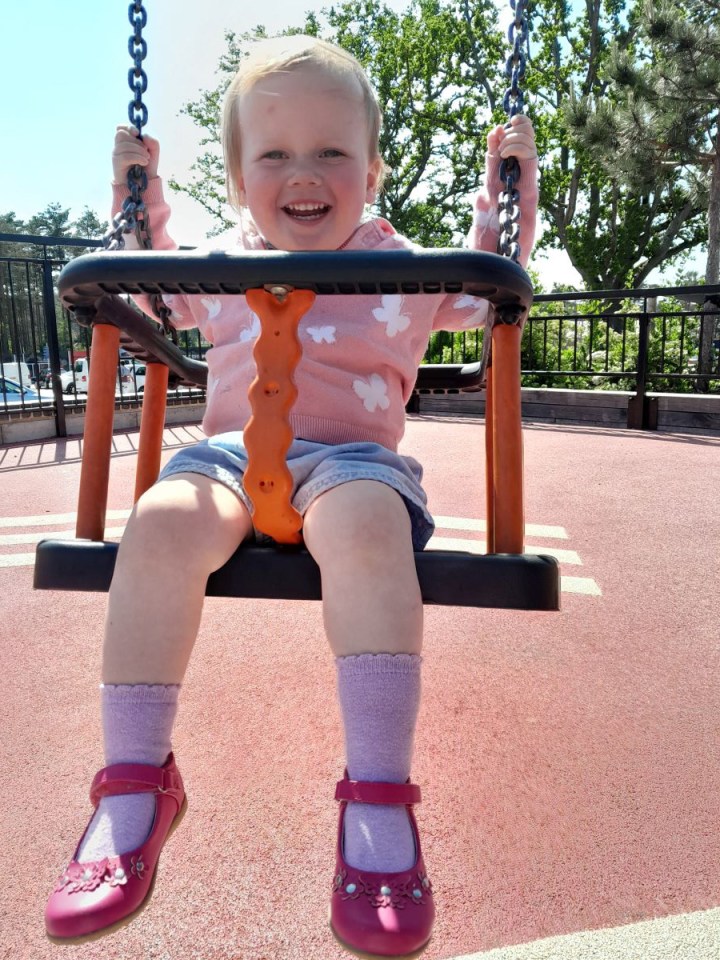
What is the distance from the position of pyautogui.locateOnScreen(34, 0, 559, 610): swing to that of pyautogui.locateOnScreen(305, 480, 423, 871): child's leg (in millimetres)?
43

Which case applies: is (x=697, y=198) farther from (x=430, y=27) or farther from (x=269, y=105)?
(x=269, y=105)

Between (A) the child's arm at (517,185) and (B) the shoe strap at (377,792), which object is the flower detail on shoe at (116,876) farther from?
(A) the child's arm at (517,185)

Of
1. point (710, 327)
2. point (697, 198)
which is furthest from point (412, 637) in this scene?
point (697, 198)

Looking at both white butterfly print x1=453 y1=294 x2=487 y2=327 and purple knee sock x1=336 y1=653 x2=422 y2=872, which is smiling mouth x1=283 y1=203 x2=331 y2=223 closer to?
white butterfly print x1=453 y1=294 x2=487 y2=327

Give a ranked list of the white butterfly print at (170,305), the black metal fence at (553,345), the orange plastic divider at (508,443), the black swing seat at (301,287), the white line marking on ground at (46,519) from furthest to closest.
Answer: the black metal fence at (553,345) → the white line marking on ground at (46,519) → the white butterfly print at (170,305) → the orange plastic divider at (508,443) → the black swing seat at (301,287)

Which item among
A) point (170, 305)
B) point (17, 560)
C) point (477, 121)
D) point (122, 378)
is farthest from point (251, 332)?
point (477, 121)

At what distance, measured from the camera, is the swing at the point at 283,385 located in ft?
3.10

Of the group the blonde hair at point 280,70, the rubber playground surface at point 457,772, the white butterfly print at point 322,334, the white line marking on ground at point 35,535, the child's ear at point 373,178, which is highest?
the blonde hair at point 280,70

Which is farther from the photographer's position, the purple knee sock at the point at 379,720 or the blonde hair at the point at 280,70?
the blonde hair at the point at 280,70

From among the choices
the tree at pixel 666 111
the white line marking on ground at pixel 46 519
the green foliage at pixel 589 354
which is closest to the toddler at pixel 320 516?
the white line marking on ground at pixel 46 519

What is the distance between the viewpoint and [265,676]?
2154 mm

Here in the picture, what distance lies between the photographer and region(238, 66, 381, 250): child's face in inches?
50.2

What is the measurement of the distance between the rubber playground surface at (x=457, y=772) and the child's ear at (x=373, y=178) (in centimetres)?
119

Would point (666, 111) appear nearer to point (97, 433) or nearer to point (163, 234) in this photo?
point (163, 234)
